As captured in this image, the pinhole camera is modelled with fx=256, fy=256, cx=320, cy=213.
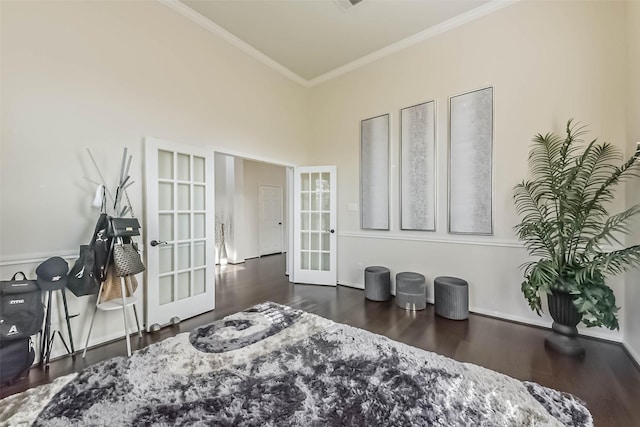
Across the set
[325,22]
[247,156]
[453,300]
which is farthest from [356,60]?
[453,300]

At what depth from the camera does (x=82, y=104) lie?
7.53ft

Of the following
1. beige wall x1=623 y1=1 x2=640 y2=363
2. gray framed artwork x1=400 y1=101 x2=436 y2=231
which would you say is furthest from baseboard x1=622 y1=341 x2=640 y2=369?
gray framed artwork x1=400 y1=101 x2=436 y2=231

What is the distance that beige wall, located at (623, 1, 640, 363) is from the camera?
6.94ft

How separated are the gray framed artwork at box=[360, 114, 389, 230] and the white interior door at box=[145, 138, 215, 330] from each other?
2.26 metres

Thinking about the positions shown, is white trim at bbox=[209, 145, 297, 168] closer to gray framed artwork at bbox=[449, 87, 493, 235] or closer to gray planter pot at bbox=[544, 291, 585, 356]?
gray framed artwork at bbox=[449, 87, 493, 235]

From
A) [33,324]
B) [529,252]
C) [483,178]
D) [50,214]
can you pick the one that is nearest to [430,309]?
[529,252]

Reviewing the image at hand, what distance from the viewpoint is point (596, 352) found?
7.36 feet

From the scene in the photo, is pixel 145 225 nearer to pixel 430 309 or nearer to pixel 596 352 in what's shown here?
pixel 430 309

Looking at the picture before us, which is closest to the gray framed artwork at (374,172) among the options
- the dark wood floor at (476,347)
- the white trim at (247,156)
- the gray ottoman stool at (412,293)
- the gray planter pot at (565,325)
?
the gray ottoman stool at (412,293)

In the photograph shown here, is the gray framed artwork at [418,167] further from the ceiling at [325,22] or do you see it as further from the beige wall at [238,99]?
the ceiling at [325,22]

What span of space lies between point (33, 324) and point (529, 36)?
5.20m

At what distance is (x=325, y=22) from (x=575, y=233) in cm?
357

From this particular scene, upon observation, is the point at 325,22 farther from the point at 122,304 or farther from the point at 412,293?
the point at 122,304

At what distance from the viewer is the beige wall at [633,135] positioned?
2.12 metres
